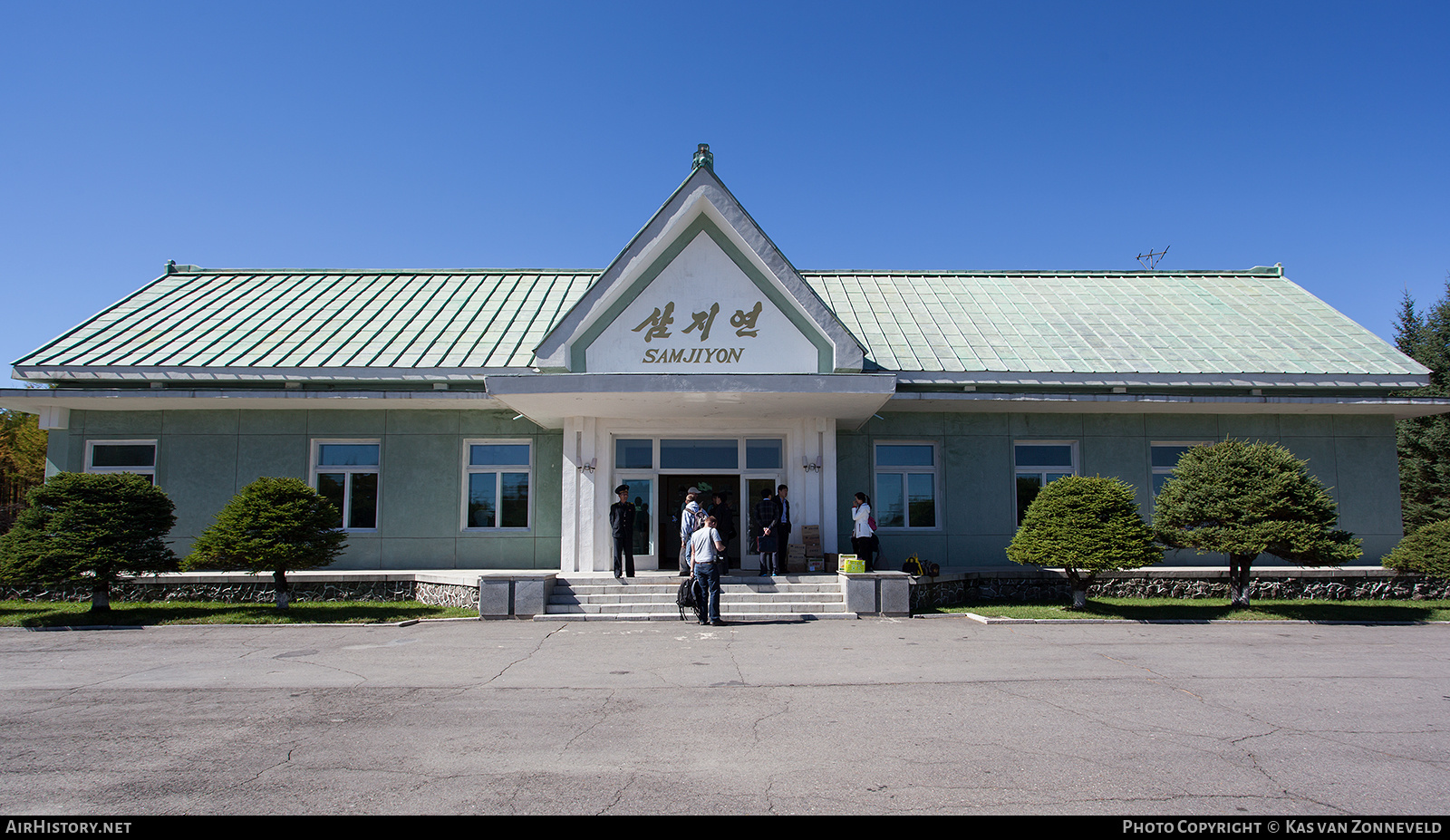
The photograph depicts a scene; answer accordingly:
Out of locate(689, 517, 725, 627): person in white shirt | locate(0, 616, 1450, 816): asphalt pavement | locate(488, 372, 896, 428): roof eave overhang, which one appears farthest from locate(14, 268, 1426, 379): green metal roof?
locate(0, 616, 1450, 816): asphalt pavement

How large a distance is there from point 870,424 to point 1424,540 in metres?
10.1

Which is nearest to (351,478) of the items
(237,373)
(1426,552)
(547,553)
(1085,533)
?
(237,373)

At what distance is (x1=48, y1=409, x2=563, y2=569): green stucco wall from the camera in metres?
16.7

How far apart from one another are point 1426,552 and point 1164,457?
464cm

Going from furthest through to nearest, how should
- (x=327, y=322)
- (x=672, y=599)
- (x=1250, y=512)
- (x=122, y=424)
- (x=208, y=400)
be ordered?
1. (x=327, y=322)
2. (x=122, y=424)
3. (x=208, y=400)
4. (x=672, y=599)
5. (x=1250, y=512)

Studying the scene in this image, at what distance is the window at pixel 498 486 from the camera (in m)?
17.0

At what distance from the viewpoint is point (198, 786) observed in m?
5.01

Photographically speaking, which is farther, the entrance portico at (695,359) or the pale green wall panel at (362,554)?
the pale green wall panel at (362,554)

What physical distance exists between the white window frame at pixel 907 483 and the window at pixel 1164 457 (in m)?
4.68

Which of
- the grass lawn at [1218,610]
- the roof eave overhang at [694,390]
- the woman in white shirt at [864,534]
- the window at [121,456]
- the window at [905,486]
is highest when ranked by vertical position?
the roof eave overhang at [694,390]

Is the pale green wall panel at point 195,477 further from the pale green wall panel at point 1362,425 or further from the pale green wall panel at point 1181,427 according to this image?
the pale green wall panel at point 1362,425

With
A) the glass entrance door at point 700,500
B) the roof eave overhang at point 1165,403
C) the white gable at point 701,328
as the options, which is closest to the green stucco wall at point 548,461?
the roof eave overhang at point 1165,403

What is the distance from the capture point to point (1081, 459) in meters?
17.5

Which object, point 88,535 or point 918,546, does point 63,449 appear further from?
point 918,546
